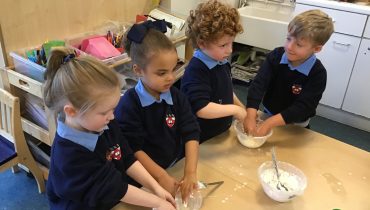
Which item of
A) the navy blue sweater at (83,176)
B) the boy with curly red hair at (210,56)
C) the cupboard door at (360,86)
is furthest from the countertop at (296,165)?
the cupboard door at (360,86)

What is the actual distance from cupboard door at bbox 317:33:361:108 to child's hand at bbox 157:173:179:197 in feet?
6.73

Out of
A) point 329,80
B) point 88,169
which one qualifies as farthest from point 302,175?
point 329,80

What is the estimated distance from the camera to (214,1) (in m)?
1.27

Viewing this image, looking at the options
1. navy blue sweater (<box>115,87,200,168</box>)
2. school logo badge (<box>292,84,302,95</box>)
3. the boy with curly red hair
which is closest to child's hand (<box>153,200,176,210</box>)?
navy blue sweater (<box>115,87,200,168</box>)

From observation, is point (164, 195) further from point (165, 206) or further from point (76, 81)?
point (76, 81)

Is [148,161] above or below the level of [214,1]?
below

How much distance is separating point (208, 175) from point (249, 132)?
280 millimetres

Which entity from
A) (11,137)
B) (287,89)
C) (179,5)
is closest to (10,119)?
(11,137)

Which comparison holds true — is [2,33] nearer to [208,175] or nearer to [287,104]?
[208,175]

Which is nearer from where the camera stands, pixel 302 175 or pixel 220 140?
pixel 302 175

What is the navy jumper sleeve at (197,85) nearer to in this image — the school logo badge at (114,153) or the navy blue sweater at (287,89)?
the navy blue sweater at (287,89)

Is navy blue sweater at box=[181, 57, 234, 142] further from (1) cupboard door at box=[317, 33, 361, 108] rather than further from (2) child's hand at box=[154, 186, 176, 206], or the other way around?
(1) cupboard door at box=[317, 33, 361, 108]

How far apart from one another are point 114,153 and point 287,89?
0.82 metres

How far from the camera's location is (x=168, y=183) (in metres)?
1.02
